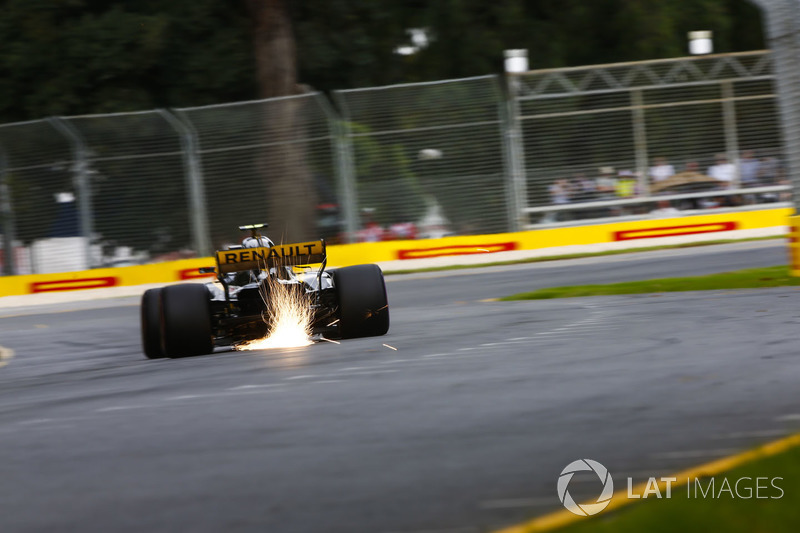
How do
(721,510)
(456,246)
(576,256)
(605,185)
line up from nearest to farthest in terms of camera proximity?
1. (721,510)
2. (576,256)
3. (456,246)
4. (605,185)

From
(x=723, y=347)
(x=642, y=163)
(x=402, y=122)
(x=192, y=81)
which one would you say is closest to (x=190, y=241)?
(x=402, y=122)

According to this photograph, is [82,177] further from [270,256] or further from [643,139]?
[270,256]

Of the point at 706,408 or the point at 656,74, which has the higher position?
the point at 656,74

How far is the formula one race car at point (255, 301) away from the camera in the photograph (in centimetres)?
1012

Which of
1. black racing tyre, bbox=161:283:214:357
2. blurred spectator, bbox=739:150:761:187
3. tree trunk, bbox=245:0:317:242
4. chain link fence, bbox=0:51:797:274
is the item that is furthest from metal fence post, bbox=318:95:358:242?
black racing tyre, bbox=161:283:214:357

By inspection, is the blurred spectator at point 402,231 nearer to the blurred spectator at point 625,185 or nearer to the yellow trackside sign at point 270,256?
the blurred spectator at point 625,185

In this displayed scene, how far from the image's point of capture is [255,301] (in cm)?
1054

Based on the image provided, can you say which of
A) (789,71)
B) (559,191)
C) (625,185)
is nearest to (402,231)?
(559,191)

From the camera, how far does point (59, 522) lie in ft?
14.9

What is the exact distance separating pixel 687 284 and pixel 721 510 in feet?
34.2

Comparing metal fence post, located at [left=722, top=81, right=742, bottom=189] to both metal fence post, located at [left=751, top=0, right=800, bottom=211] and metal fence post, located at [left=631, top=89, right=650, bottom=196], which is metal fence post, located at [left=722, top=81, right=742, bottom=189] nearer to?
metal fence post, located at [left=631, top=89, right=650, bottom=196]

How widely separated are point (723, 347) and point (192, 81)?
2041 cm

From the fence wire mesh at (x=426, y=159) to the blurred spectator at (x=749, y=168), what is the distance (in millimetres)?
4860

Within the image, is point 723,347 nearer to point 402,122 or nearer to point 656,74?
point 402,122
